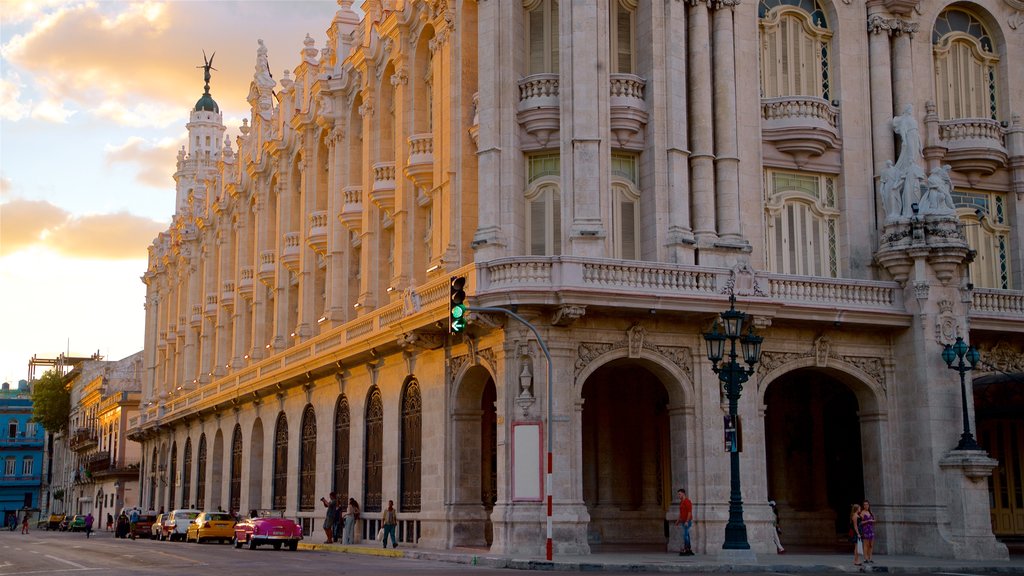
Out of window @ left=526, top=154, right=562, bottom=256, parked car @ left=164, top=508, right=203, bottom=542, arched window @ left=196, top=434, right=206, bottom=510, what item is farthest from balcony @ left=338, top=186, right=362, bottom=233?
arched window @ left=196, top=434, right=206, bottom=510

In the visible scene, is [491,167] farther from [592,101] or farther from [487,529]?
[487,529]

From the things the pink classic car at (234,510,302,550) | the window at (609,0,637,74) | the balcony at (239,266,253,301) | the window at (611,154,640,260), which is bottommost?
the pink classic car at (234,510,302,550)

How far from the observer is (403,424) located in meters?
39.3

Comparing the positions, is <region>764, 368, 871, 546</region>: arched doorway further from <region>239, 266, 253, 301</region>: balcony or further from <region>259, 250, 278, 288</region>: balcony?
<region>239, 266, 253, 301</region>: balcony

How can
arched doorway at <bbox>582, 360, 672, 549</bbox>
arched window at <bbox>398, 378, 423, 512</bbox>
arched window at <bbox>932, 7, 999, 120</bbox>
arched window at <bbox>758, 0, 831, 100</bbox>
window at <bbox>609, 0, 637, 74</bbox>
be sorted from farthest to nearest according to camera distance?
arched window at <bbox>932, 7, 999, 120</bbox>, arched window at <bbox>758, 0, 831, 100</bbox>, arched window at <bbox>398, 378, 423, 512</bbox>, arched doorway at <bbox>582, 360, 672, 549</bbox>, window at <bbox>609, 0, 637, 74</bbox>

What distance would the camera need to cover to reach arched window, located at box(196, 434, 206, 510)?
65.4m

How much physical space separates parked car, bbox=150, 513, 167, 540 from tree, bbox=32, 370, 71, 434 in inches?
2821

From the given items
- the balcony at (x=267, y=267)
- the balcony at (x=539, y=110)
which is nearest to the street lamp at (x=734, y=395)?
the balcony at (x=539, y=110)

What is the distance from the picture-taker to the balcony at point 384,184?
4338cm

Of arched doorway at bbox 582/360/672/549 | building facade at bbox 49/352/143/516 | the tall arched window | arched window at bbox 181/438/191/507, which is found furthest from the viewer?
building facade at bbox 49/352/143/516

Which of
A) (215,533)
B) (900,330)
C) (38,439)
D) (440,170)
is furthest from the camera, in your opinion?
(38,439)

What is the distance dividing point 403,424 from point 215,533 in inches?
484

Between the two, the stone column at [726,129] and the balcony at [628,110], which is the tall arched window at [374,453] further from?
the stone column at [726,129]

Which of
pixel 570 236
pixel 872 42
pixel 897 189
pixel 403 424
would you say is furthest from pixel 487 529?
pixel 872 42
